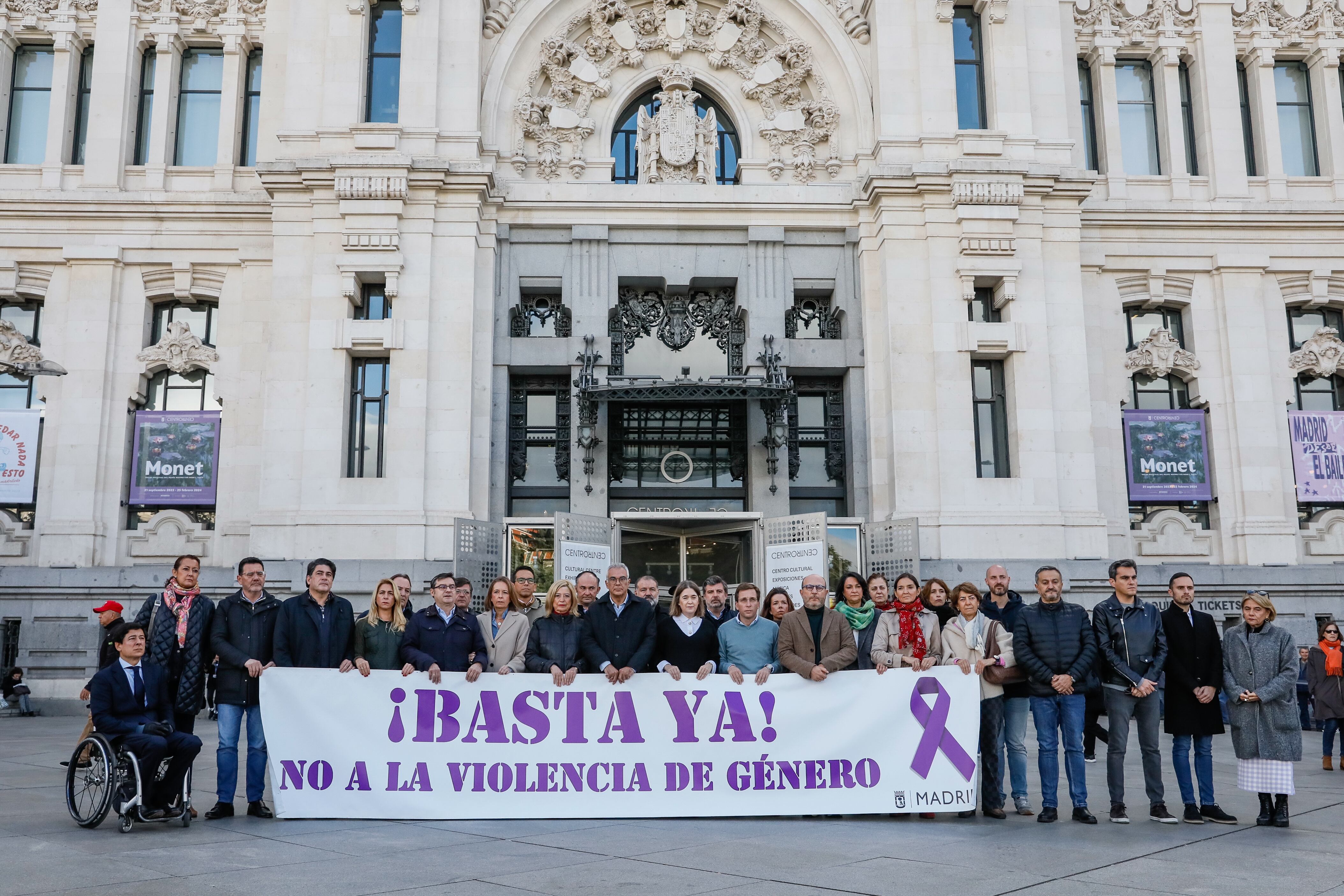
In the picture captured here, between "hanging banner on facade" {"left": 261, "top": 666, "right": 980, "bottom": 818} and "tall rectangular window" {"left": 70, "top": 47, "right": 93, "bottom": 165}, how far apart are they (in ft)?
68.1

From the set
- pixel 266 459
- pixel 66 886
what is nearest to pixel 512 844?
pixel 66 886

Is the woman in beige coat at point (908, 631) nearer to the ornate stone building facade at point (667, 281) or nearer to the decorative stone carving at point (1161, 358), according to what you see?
the ornate stone building facade at point (667, 281)

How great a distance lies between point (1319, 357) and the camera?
1031 inches

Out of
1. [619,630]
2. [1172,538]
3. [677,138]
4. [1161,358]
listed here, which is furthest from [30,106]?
[1172,538]

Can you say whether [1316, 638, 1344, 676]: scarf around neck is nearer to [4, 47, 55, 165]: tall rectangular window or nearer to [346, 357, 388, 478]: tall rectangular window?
[346, 357, 388, 478]: tall rectangular window

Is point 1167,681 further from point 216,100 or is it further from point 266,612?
point 216,100

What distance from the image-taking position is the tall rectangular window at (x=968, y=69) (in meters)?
25.2

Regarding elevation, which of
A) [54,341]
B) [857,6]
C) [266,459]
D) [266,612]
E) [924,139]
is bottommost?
[266,612]

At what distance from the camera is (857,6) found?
25922mm

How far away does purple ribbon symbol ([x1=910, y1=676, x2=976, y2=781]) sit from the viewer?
10.9 m

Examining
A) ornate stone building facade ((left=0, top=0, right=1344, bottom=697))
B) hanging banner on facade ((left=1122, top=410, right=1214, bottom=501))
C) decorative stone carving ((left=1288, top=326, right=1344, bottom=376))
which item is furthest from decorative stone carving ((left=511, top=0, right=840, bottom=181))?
decorative stone carving ((left=1288, top=326, right=1344, bottom=376))

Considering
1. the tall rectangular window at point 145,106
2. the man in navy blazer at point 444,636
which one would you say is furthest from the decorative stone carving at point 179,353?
the man in navy blazer at point 444,636

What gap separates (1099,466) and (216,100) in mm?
22658

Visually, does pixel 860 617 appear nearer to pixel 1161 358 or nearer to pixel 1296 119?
pixel 1161 358
